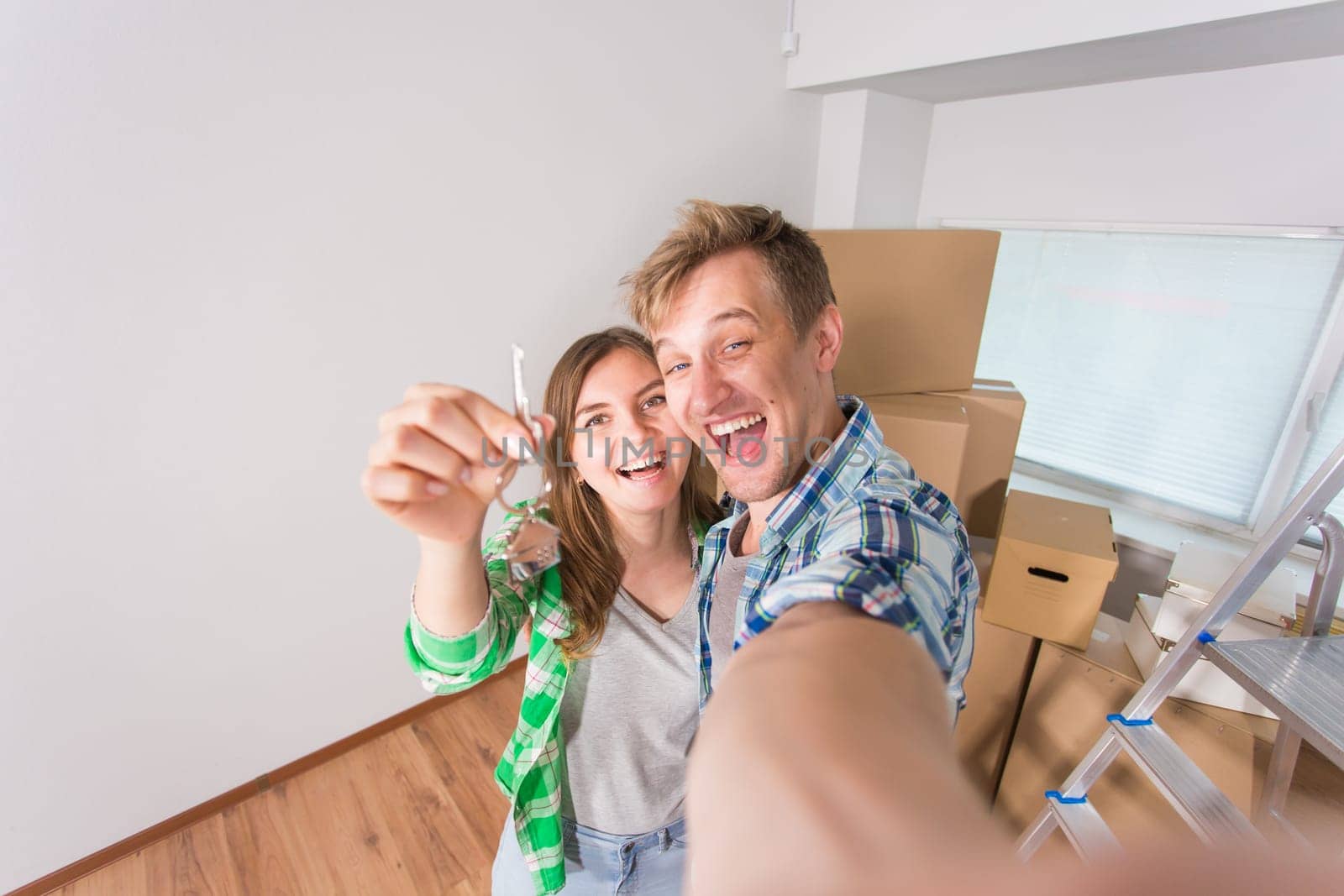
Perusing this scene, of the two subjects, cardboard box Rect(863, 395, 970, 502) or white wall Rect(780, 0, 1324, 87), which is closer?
white wall Rect(780, 0, 1324, 87)

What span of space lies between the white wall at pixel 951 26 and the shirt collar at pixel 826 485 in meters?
1.18

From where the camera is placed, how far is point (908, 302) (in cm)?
169

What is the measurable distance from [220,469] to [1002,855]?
67.0 inches

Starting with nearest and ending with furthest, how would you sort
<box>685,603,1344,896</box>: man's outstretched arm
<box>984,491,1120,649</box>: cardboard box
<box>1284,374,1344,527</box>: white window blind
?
<box>685,603,1344,896</box>: man's outstretched arm < <box>984,491,1120,649</box>: cardboard box < <box>1284,374,1344,527</box>: white window blind

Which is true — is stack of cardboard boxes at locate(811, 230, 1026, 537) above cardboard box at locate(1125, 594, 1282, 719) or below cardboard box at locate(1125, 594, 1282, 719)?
above

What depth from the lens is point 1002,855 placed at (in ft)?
1.02

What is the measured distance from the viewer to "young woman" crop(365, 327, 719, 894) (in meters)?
Answer: 0.95

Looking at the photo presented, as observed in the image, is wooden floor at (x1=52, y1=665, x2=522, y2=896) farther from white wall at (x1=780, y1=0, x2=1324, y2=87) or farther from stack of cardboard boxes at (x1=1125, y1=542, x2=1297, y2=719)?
white wall at (x1=780, y1=0, x2=1324, y2=87)

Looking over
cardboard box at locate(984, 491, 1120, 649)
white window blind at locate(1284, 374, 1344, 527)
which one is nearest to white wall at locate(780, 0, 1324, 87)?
white window blind at locate(1284, 374, 1344, 527)

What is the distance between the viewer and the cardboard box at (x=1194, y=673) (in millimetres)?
1210

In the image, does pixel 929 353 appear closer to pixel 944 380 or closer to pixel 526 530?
pixel 944 380

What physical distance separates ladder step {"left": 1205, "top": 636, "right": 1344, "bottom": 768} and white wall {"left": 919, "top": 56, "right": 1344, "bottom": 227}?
1176mm

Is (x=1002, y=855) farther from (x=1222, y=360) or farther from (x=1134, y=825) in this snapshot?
(x=1222, y=360)

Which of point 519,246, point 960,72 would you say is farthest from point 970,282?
point 519,246
